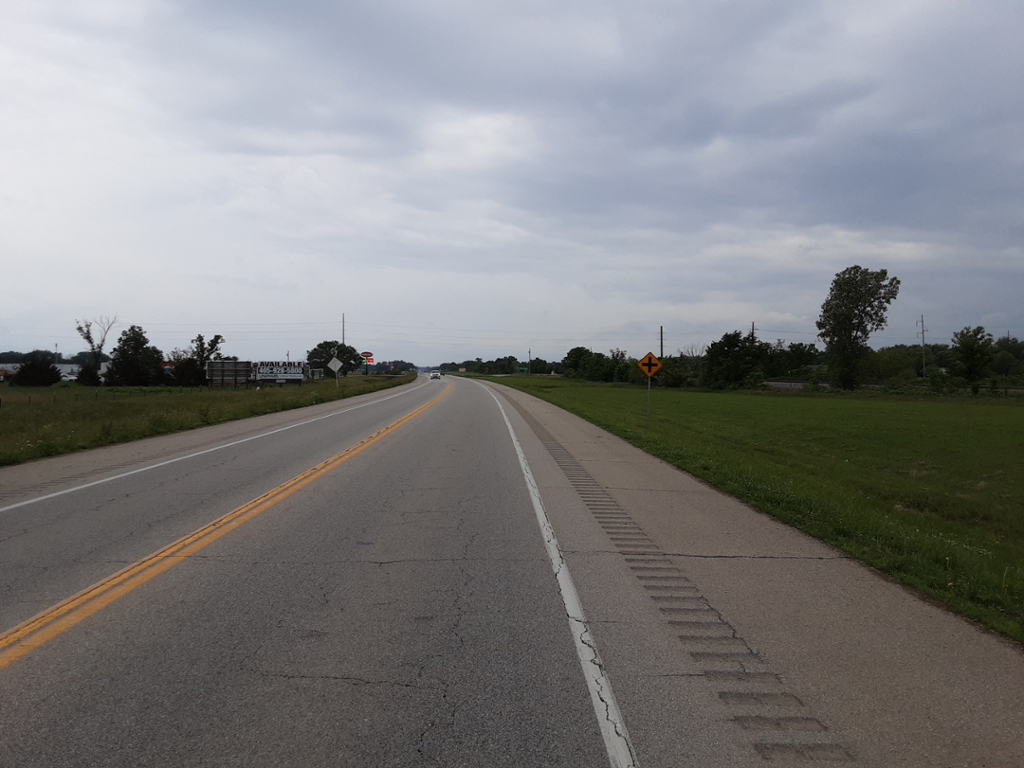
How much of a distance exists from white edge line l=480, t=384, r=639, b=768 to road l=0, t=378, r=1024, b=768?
0.6 inches

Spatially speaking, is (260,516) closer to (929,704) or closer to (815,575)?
(815,575)

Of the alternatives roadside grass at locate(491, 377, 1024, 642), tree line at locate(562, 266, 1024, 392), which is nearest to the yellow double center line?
roadside grass at locate(491, 377, 1024, 642)

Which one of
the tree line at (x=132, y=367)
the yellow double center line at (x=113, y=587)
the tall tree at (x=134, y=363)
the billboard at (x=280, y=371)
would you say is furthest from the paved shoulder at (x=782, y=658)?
the billboard at (x=280, y=371)

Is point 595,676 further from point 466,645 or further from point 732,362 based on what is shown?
point 732,362

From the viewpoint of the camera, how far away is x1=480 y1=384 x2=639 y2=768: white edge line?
323 centimetres

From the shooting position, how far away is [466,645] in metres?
4.46

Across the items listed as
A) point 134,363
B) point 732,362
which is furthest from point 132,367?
point 732,362

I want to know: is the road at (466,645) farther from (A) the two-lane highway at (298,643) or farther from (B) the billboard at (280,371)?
(B) the billboard at (280,371)

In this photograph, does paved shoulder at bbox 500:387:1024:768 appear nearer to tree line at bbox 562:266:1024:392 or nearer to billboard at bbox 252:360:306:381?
tree line at bbox 562:266:1024:392

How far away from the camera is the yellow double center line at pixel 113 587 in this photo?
4407 millimetres

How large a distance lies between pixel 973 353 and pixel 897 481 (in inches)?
2403

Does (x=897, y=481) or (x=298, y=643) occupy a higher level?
(x=298, y=643)

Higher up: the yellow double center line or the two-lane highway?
the yellow double center line

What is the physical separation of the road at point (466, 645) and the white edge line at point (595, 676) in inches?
0.6
